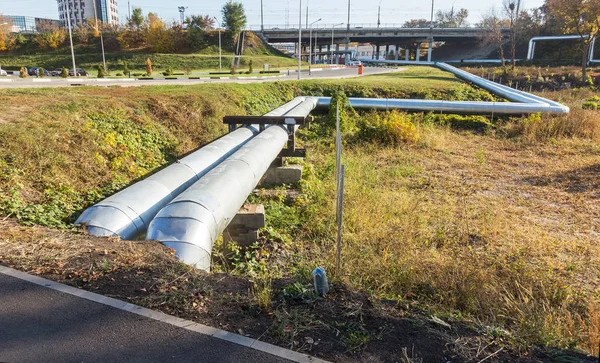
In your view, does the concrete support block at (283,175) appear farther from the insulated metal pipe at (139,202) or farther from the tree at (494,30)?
the tree at (494,30)

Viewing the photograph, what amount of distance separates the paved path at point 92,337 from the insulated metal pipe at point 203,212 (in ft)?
4.06

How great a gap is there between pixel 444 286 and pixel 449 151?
1009cm

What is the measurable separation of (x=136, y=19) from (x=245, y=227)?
219 ft

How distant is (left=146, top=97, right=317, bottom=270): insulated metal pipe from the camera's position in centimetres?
466

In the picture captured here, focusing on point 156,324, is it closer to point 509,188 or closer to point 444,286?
point 444,286

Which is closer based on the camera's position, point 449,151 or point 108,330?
point 108,330

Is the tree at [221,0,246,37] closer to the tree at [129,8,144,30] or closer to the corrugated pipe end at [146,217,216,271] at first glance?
the tree at [129,8,144,30]

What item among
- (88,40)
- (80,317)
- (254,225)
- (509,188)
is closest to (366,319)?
(80,317)

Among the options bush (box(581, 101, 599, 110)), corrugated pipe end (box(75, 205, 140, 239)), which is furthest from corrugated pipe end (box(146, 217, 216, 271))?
bush (box(581, 101, 599, 110))

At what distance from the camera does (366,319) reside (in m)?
3.48

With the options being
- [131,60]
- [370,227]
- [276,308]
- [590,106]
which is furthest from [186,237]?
[131,60]

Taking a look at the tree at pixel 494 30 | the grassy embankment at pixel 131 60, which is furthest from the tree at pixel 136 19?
the tree at pixel 494 30

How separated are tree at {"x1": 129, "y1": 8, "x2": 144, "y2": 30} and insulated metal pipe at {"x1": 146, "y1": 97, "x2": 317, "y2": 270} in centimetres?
6571

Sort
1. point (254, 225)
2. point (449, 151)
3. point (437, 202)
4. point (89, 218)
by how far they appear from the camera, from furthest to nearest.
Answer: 1. point (449, 151)
2. point (437, 202)
3. point (254, 225)
4. point (89, 218)
